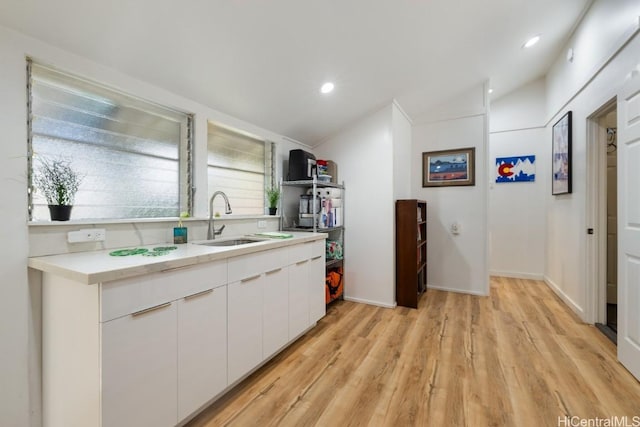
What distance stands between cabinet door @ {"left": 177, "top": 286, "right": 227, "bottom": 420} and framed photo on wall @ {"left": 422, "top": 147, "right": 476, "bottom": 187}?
3.35 m

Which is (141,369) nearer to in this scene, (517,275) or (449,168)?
(449,168)

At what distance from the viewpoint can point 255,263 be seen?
6.01ft

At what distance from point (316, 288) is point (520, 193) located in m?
3.87

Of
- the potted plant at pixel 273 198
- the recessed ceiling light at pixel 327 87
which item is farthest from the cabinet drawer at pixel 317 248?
the recessed ceiling light at pixel 327 87

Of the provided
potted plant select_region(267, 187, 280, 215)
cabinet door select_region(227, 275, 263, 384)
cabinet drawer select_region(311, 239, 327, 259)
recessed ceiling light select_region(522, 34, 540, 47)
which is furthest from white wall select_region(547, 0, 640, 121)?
cabinet door select_region(227, 275, 263, 384)

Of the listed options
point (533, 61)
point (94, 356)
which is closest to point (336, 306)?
point (94, 356)

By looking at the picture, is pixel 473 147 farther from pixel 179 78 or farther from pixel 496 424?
pixel 179 78

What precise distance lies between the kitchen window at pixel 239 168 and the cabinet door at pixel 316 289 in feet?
2.83

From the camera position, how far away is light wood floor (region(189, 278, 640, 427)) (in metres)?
1.53

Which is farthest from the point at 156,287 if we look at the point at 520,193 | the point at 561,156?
the point at 520,193

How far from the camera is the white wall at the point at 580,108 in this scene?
7.08 ft

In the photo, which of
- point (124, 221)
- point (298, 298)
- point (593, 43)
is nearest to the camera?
point (124, 221)

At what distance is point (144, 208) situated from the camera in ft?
6.32

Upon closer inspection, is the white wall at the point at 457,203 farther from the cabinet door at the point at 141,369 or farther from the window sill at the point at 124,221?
the cabinet door at the point at 141,369
